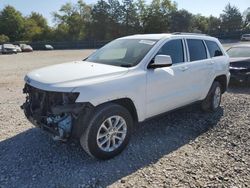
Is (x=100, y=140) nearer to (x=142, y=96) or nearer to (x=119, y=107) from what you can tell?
(x=119, y=107)

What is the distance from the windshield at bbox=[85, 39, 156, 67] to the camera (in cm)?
464

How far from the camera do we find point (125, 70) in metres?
4.30

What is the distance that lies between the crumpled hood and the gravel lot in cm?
106

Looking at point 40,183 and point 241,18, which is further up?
point 241,18

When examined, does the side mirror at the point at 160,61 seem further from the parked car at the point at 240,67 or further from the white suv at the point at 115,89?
the parked car at the point at 240,67

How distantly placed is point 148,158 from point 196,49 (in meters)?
2.63

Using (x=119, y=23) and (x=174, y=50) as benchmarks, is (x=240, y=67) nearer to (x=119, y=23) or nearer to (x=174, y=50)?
(x=174, y=50)

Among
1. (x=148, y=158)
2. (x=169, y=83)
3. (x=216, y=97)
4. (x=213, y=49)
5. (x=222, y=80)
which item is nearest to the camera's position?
(x=148, y=158)

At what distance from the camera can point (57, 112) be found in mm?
3750

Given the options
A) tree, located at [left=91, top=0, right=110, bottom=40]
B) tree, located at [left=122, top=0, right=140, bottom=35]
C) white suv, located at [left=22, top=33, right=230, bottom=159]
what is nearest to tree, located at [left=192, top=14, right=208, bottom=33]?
tree, located at [left=122, top=0, right=140, bottom=35]

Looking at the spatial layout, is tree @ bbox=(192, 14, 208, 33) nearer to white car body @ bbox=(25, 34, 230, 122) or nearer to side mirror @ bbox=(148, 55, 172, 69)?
white car body @ bbox=(25, 34, 230, 122)

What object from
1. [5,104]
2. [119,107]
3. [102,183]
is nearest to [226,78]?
[119,107]

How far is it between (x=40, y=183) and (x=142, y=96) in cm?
192

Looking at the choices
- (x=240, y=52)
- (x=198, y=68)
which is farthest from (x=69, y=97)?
(x=240, y=52)
